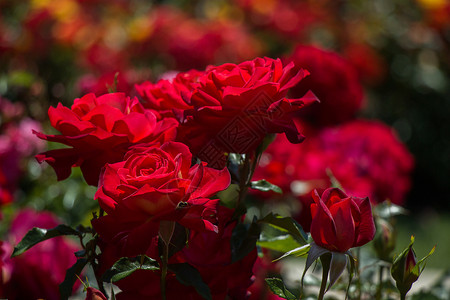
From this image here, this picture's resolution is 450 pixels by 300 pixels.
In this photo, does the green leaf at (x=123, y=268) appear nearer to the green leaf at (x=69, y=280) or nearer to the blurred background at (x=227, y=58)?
the green leaf at (x=69, y=280)

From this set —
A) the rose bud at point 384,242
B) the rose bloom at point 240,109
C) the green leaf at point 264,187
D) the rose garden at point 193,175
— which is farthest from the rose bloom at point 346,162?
the rose bloom at point 240,109

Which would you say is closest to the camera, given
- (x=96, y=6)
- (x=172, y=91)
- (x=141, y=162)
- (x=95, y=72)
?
(x=141, y=162)

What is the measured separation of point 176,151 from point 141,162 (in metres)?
0.04

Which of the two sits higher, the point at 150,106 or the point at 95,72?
the point at 150,106

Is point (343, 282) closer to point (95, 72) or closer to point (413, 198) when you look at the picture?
point (95, 72)

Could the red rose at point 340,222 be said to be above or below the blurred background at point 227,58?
above

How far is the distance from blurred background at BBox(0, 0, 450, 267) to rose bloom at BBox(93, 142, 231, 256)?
0.60m

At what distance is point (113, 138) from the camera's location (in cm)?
65

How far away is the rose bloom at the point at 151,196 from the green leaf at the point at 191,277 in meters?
0.06

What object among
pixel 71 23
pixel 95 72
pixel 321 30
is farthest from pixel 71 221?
pixel 321 30

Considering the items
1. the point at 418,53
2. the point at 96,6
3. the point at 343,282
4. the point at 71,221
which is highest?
the point at 343,282

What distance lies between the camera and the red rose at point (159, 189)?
0.55 m

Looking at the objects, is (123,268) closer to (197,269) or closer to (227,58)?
(197,269)

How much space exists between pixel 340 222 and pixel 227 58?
2.29m
